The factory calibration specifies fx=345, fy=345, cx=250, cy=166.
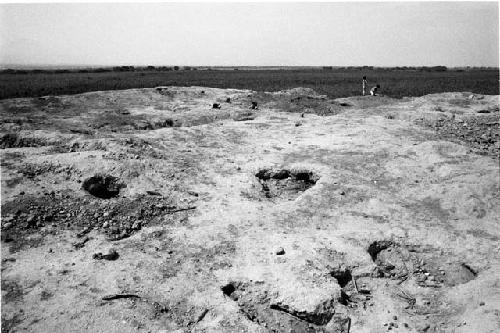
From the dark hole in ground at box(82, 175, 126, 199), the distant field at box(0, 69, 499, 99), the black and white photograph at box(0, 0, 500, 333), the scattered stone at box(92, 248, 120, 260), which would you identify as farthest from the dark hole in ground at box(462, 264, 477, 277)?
the distant field at box(0, 69, 499, 99)

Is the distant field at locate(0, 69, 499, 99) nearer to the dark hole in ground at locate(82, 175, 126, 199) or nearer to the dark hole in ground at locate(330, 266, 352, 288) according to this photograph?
the dark hole in ground at locate(82, 175, 126, 199)

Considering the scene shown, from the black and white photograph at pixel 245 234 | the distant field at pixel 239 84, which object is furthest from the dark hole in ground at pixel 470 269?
the distant field at pixel 239 84

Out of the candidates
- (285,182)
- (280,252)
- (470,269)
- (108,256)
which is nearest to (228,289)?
(280,252)

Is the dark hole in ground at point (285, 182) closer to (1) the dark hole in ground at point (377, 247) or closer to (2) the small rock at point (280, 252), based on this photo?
(1) the dark hole in ground at point (377, 247)

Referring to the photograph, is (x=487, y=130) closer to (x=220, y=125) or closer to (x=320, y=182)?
(x=320, y=182)

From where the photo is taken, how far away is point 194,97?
18344mm

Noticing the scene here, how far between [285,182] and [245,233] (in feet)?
8.74

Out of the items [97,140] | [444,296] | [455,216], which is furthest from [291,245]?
[97,140]

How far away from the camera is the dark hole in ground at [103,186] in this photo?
6.79m

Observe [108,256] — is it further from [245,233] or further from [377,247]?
[377,247]

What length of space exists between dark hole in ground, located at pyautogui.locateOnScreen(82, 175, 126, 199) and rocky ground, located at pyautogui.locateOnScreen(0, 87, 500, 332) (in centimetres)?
3

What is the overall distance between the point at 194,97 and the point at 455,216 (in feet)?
47.1

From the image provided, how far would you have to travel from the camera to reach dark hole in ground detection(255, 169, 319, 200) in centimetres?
763

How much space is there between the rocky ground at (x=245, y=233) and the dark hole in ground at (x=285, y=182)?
0.03m
